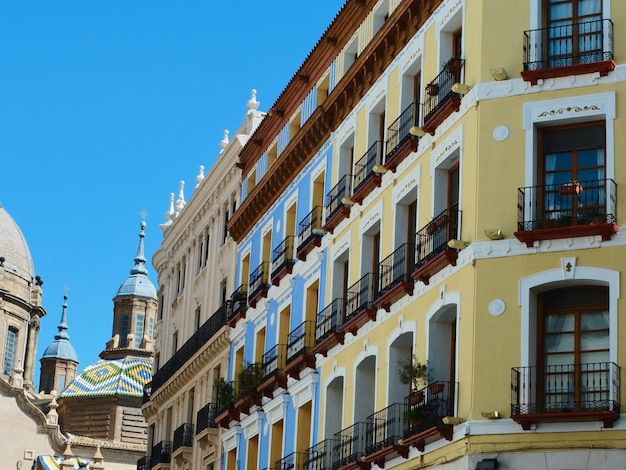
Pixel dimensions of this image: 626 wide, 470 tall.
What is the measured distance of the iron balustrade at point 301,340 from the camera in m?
41.7

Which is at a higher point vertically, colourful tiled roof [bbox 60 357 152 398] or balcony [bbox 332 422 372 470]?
colourful tiled roof [bbox 60 357 152 398]

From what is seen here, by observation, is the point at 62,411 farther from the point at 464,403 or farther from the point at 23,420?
the point at 464,403

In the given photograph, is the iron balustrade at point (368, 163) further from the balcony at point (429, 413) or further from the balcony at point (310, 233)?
the balcony at point (429, 413)

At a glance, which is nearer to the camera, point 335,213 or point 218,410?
point 335,213

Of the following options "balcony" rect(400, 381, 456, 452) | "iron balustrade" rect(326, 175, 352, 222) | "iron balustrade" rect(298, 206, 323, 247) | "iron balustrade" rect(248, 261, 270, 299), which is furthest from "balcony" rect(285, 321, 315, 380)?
"balcony" rect(400, 381, 456, 452)

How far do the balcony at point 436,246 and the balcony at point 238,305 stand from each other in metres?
17.3

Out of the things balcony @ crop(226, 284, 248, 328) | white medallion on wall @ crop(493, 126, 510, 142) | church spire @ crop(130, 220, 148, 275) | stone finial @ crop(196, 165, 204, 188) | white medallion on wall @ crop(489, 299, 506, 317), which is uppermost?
church spire @ crop(130, 220, 148, 275)

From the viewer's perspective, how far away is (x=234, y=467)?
163 ft

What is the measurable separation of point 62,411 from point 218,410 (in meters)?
80.8

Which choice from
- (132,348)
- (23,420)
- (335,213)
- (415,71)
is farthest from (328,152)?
(132,348)

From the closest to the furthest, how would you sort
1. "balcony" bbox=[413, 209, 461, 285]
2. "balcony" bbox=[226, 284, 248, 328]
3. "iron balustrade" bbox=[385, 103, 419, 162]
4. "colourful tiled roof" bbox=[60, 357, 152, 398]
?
1. "balcony" bbox=[413, 209, 461, 285]
2. "iron balustrade" bbox=[385, 103, 419, 162]
3. "balcony" bbox=[226, 284, 248, 328]
4. "colourful tiled roof" bbox=[60, 357, 152, 398]

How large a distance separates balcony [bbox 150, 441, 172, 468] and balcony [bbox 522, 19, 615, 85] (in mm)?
32419

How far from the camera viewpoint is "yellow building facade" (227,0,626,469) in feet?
96.7

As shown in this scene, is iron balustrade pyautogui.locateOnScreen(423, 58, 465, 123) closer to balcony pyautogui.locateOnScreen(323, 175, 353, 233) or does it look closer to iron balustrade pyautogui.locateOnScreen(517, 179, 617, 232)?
iron balustrade pyautogui.locateOnScreen(517, 179, 617, 232)
